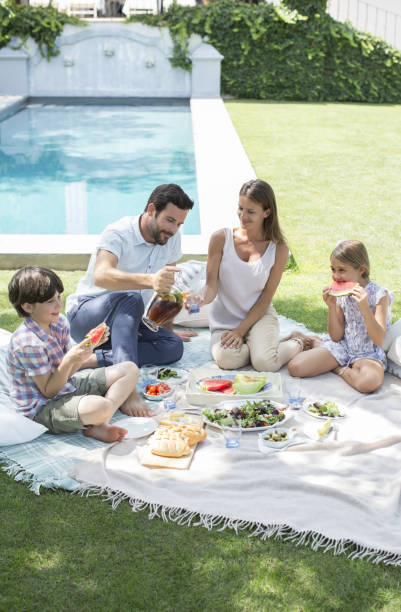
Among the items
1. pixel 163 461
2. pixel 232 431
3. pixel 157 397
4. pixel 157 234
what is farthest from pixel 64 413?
pixel 157 234

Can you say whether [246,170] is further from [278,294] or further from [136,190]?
[278,294]

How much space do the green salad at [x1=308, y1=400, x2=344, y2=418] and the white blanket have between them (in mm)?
89

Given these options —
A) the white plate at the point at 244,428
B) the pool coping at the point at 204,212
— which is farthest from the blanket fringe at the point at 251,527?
the pool coping at the point at 204,212

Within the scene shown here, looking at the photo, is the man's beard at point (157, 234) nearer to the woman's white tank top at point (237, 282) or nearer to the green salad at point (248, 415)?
the woman's white tank top at point (237, 282)

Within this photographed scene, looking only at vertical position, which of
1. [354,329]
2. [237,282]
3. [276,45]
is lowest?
[354,329]

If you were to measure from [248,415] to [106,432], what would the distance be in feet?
2.76

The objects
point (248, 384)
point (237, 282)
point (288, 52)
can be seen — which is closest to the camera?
point (248, 384)

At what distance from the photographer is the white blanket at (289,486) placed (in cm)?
314

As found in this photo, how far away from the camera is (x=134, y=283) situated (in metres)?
4.41

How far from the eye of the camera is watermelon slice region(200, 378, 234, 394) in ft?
14.4

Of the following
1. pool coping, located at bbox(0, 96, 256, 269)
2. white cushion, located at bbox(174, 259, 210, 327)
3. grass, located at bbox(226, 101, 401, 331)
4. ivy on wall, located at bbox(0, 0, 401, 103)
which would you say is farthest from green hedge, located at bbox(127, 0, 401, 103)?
white cushion, located at bbox(174, 259, 210, 327)

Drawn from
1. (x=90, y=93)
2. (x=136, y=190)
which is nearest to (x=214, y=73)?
(x=90, y=93)

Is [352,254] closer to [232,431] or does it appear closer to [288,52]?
[232,431]

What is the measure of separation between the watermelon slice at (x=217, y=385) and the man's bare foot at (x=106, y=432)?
28.4 inches
